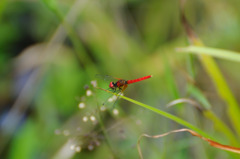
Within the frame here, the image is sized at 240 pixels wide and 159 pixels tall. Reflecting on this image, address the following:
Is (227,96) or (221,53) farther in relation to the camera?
(227,96)

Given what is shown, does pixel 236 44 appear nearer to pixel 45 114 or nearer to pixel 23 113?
pixel 45 114

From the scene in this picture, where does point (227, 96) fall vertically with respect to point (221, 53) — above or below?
below

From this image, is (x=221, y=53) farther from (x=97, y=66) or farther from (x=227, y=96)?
(x=97, y=66)

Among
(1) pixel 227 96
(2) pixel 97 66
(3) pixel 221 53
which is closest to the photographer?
(3) pixel 221 53

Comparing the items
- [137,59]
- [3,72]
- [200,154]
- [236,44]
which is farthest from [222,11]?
[3,72]

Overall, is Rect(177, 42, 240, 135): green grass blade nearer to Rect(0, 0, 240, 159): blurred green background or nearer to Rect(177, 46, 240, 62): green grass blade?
Rect(177, 46, 240, 62): green grass blade

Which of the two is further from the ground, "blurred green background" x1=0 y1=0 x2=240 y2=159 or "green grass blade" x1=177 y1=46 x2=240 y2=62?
"blurred green background" x1=0 y1=0 x2=240 y2=159

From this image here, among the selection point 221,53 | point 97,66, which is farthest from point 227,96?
point 97,66

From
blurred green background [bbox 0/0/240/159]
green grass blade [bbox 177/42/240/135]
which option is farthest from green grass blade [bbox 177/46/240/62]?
blurred green background [bbox 0/0/240/159]
